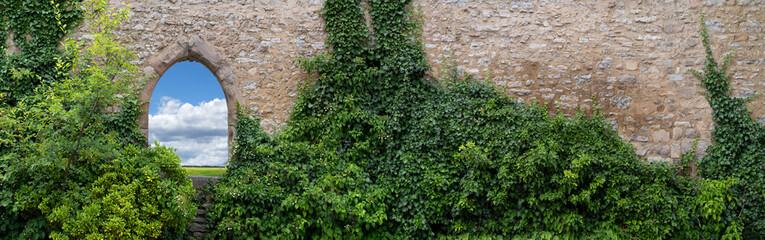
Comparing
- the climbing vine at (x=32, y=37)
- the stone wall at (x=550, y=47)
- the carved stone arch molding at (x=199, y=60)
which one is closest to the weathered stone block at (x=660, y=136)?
the stone wall at (x=550, y=47)

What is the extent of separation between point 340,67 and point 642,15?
14.5 feet

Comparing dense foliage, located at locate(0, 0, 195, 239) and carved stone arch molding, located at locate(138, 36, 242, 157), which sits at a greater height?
carved stone arch molding, located at locate(138, 36, 242, 157)

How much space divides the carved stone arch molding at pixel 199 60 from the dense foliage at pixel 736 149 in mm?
6487

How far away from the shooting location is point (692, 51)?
273 inches

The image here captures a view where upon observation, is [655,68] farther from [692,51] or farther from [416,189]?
[416,189]

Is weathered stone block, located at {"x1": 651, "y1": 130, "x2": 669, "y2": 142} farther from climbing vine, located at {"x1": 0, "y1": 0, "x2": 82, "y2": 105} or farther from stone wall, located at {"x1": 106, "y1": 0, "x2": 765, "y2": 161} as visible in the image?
climbing vine, located at {"x1": 0, "y1": 0, "x2": 82, "y2": 105}

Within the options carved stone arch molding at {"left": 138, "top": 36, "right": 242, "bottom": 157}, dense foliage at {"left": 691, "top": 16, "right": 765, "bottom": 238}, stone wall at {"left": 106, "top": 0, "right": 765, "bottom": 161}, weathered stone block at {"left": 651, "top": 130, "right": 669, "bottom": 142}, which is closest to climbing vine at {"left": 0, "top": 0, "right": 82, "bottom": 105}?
stone wall at {"left": 106, "top": 0, "right": 765, "bottom": 161}

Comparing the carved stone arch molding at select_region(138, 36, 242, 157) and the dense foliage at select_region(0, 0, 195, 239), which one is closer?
the dense foliage at select_region(0, 0, 195, 239)

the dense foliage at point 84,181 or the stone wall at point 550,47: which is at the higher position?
the stone wall at point 550,47

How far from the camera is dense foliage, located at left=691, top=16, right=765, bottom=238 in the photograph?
6.07 meters

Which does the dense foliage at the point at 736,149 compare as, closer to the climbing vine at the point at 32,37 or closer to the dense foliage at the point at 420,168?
Answer: the dense foliage at the point at 420,168

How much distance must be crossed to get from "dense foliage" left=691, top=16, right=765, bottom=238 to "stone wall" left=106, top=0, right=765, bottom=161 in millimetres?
145

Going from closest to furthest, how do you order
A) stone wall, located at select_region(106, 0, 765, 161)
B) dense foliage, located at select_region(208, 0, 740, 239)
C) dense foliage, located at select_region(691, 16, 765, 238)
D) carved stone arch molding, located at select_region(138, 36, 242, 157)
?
1. dense foliage, located at select_region(208, 0, 740, 239)
2. dense foliage, located at select_region(691, 16, 765, 238)
3. carved stone arch molding, located at select_region(138, 36, 242, 157)
4. stone wall, located at select_region(106, 0, 765, 161)

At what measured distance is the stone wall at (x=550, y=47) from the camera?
6820 millimetres
